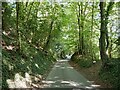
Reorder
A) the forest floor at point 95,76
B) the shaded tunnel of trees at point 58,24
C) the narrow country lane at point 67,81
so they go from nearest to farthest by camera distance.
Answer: the narrow country lane at point 67,81
the forest floor at point 95,76
the shaded tunnel of trees at point 58,24

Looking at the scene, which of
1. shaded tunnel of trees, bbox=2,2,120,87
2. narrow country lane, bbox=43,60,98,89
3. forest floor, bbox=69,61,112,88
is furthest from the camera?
shaded tunnel of trees, bbox=2,2,120,87

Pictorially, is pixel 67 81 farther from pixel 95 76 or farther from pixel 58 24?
pixel 58 24

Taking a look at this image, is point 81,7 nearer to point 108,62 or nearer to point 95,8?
point 95,8

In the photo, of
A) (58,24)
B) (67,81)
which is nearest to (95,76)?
(67,81)

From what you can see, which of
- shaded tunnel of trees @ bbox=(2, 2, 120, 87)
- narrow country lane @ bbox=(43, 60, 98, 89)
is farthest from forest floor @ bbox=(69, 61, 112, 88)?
shaded tunnel of trees @ bbox=(2, 2, 120, 87)

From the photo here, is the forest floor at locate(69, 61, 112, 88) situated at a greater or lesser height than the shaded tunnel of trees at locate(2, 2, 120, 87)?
lesser

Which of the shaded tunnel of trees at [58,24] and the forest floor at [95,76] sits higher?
the shaded tunnel of trees at [58,24]

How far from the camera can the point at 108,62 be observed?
1630 cm

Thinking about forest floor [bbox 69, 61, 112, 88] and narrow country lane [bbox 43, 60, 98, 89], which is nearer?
narrow country lane [bbox 43, 60, 98, 89]

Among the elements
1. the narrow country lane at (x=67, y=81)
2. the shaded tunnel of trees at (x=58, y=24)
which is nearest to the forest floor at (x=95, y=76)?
the narrow country lane at (x=67, y=81)

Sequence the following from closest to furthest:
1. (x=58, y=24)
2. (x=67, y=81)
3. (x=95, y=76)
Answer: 1. (x=67, y=81)
2. (x=95, y=76)
3. (x=58, y=24)

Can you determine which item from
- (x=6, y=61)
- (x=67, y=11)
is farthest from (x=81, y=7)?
(x=6, y=61)

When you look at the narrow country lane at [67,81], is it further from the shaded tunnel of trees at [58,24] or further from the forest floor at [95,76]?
the shaded tunnel of trees at [58,24]

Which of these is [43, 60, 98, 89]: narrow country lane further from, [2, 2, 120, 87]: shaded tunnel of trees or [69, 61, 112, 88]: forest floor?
[2, 2, 120, 87]: shaded tunnel of trees
